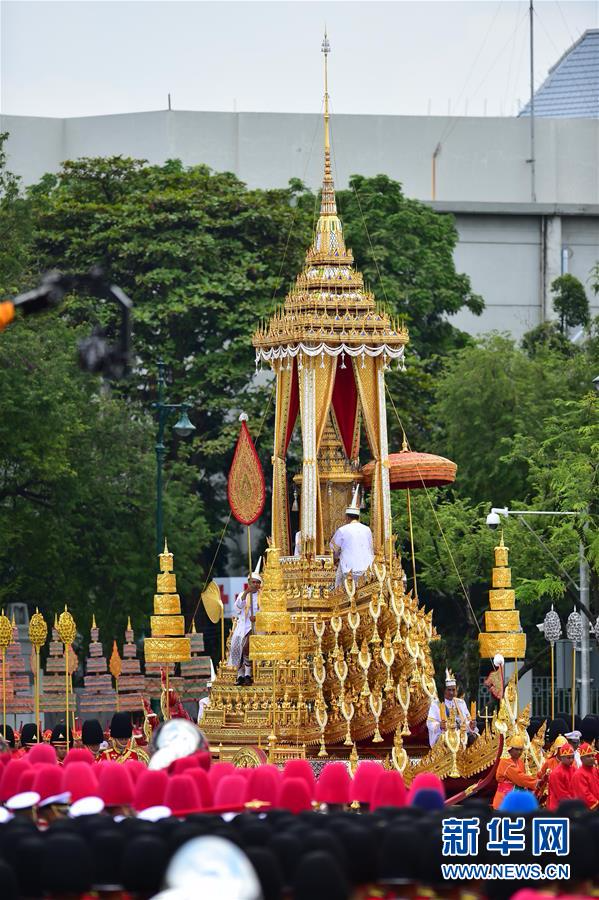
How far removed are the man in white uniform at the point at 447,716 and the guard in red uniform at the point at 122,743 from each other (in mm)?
3435

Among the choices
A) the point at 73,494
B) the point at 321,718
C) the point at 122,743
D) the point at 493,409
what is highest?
the point at 493,409

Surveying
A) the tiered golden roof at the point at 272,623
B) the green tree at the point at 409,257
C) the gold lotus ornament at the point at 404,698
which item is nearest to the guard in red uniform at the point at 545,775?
the gold lotus ornament at the point at 404,698

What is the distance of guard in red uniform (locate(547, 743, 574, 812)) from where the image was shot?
78.5 ft

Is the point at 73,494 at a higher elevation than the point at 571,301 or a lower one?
lower

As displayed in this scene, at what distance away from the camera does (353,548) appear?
29.5m

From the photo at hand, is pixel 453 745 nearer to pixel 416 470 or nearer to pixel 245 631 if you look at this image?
pixel 245 631

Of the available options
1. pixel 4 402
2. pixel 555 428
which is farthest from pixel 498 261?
pixel 4 402

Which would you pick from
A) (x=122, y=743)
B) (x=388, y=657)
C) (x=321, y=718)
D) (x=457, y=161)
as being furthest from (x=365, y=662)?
(x=457, y=161)

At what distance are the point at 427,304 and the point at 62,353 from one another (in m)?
11.0

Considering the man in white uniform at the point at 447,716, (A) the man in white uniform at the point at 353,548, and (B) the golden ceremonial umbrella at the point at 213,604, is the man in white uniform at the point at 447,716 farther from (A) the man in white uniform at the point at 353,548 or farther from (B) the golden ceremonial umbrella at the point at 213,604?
(B) the golden ceremonial umbrella at the point at 213,604

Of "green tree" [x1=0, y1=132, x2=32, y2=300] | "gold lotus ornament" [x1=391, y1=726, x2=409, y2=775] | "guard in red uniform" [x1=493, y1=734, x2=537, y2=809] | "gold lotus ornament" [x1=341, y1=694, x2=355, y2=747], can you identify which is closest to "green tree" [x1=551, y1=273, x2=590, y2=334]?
"green tree" [x1=0, y1=132, x2=32, y2=300]

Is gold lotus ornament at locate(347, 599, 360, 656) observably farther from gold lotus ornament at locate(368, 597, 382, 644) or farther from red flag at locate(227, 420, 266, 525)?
red flag at locate(227, 420, 266, 525)

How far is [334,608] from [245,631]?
117cm

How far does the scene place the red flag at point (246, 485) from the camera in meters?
31.0
